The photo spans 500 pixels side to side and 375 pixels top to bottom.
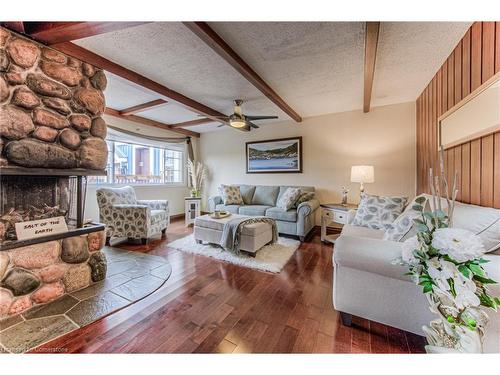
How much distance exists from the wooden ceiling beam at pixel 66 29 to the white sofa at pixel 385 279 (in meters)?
2.23

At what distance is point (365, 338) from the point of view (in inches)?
53.3

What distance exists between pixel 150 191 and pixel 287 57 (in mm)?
4011

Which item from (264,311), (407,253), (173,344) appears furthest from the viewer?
(264,311)

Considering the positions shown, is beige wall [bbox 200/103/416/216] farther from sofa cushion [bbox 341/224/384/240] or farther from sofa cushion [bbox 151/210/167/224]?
sofa cushion [bbox 151/210/167/224]

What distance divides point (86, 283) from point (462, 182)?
146 inches

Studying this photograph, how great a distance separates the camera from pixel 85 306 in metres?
1.66

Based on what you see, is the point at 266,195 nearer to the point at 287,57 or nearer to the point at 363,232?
the point at 363,232

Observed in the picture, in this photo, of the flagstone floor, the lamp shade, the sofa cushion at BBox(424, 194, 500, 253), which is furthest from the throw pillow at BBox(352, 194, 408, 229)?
the flagstone floor

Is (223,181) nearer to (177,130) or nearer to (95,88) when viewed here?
(177,130)

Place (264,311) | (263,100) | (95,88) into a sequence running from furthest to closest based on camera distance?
(263,100) < (95,88) < (264,311)

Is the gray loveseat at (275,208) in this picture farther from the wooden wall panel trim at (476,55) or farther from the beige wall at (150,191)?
the wooden wall panel trim at (476,55)

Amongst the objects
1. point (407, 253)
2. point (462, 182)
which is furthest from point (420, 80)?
point (407, 253)

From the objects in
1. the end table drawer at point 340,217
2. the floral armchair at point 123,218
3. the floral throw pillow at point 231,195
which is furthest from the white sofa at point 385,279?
the floral throw pillow at point 231,195
